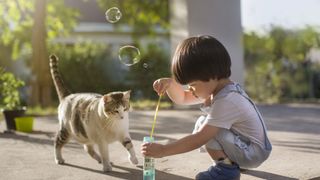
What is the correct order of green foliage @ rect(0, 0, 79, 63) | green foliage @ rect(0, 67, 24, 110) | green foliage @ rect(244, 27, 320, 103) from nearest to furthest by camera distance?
green foliage @ rect(0, 67, 24, 110), green foliage @ rect(244, 27, 320, 103), green foliage @ rect(0, 0, 79, 63)

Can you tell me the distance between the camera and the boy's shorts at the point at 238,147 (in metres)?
3.05

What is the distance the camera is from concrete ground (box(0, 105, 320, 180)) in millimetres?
4207

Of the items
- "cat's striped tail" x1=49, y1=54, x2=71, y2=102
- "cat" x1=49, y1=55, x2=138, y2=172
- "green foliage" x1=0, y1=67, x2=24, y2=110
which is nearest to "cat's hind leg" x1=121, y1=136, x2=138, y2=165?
"cat" x1=49, y1=55, x2=138, y2=172

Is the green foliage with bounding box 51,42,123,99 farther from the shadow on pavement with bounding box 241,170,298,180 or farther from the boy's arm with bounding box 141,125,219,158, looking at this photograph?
the boy's arm with bounding box 141,125,219,158

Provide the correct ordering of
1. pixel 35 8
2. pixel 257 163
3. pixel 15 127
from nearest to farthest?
pixel 257 163 → pixel 15 127 → pixel 35 8

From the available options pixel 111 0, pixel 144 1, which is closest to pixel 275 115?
pixel 111 0

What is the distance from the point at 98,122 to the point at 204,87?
164cm

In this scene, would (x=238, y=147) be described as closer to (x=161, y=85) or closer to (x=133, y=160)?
(x=161, y=85)

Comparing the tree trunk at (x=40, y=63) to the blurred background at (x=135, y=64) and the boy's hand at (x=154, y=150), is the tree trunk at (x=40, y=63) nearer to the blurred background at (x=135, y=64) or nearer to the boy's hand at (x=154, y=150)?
the blurred background at (x=135, y=64)

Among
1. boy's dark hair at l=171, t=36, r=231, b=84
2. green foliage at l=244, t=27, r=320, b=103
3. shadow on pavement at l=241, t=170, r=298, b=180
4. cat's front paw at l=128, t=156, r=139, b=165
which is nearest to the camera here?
boy's dark hair at l=171, t=36, r=231, b=84

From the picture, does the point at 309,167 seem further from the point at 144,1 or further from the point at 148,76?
the point at 144,1

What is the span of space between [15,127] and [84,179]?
12.4 ft

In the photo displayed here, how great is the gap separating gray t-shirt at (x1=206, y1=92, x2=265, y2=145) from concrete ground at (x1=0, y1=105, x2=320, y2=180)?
938mm

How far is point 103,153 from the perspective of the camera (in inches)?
175
